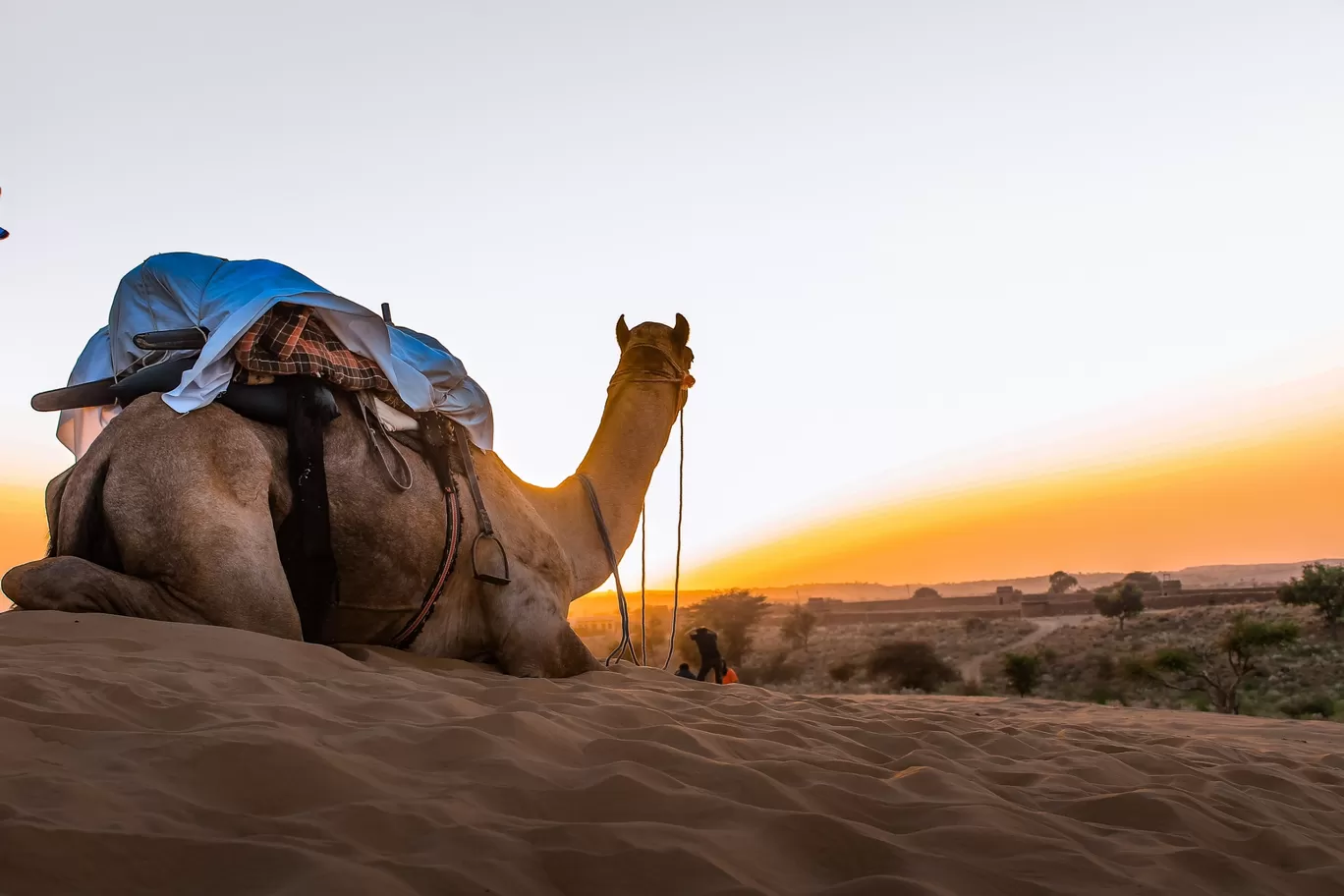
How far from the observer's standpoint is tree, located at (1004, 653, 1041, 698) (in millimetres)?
25797

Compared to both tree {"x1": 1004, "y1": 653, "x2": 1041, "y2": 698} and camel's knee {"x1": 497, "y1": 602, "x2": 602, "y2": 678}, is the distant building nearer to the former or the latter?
tree {"x1": 1004, "y1": 653, "x2": 1041, "y2": 698}

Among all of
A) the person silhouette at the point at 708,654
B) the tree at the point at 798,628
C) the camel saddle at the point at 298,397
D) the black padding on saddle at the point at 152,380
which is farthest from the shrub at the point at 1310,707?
the tree at the point at 798,628

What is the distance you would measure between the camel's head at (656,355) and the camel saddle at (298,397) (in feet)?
8.41

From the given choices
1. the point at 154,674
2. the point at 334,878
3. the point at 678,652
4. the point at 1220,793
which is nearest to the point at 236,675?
the point at 154,674

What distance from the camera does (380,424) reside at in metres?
5.16

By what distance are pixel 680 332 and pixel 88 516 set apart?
4.36 m

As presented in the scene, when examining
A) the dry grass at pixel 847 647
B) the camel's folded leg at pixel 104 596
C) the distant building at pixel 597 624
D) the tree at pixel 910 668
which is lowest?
the distant building at pixel 597 624

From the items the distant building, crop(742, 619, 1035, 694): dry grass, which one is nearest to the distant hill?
the distant building

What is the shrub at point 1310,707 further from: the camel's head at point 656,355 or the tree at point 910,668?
the camel's head at point 656,355

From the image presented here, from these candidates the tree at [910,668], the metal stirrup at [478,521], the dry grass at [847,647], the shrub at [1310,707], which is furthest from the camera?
the dry grass at [847,647]

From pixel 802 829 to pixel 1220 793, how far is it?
2381 millimetres

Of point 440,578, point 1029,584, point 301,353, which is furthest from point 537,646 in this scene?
point 1029,584

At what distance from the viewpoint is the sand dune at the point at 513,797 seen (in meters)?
1.98

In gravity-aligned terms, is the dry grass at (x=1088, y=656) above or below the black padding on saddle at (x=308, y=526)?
below
